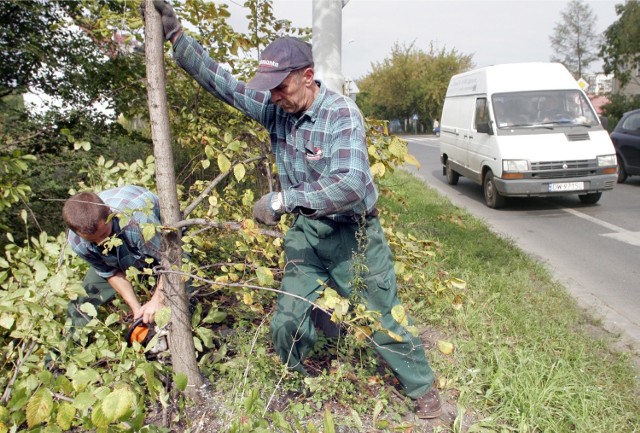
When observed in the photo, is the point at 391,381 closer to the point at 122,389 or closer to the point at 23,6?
the point at 122,389

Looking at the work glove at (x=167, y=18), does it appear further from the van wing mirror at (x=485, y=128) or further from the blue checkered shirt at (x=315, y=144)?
→ the van wing mirror at (x=485, y=128)

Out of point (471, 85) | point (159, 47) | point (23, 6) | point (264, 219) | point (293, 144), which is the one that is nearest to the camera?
point (264, 219)

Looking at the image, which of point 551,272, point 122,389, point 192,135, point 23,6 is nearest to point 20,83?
point 23,6

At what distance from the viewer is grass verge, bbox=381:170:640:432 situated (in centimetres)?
274

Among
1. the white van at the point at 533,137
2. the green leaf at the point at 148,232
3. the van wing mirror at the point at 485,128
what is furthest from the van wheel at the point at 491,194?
the green leaf at the point at 148,232

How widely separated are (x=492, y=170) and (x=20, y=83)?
7.03 metres

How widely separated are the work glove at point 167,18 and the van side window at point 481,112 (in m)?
7.74

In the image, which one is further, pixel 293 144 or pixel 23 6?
pixel 23 6

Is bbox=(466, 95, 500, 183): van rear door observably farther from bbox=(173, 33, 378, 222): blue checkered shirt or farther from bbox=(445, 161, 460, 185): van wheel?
bbox=(173, 33, 378, 222): blue checkered shirt

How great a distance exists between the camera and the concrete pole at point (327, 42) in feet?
16.9

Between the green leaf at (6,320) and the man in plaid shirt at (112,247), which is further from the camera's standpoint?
the man in plaid shirt at (112,247)

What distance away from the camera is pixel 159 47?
7.75ft

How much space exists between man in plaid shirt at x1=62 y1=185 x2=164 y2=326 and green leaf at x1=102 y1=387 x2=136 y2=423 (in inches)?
49.5

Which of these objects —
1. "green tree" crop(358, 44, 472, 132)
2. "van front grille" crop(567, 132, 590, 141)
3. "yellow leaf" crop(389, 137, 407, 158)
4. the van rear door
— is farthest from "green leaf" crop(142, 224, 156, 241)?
"green tree" crop(358, 44, 472, 132)
